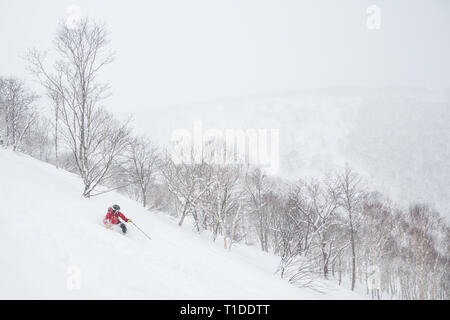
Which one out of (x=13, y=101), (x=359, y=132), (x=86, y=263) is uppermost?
(x=359, y=132)

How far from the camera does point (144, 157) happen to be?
A: 2270 centimetres

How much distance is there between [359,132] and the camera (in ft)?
403

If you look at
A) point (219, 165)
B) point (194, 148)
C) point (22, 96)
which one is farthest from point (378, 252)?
point (22, 96)

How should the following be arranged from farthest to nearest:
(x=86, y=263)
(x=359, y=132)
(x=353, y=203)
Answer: (x=359, y=132) → (x=353, y=203) → (x=86, y=263)

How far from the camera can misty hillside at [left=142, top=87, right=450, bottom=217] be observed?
85.6 m

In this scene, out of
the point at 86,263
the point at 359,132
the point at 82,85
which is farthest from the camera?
the point at 359,132

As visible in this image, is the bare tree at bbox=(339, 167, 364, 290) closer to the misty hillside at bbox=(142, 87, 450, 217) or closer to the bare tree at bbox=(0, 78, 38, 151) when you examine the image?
the bare tree at bbox=(0, 78, 38, 151)

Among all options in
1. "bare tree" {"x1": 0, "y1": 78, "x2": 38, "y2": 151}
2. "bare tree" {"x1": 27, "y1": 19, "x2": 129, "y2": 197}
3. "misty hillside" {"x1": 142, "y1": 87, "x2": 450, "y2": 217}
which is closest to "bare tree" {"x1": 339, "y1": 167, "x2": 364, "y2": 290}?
"bare tree" {"x1": 27, "y1": 19, "x2": 129, "y2": 197}

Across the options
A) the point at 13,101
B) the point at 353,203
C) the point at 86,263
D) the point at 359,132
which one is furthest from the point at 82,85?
the point at 359,132

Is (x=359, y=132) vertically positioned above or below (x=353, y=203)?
above

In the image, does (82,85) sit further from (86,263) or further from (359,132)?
(359,132)

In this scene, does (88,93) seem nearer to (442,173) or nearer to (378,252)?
(378,252)

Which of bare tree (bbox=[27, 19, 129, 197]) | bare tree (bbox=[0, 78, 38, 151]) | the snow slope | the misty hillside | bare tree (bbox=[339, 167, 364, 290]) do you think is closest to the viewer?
the snow slope

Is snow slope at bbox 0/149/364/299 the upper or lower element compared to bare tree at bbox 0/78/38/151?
lower
